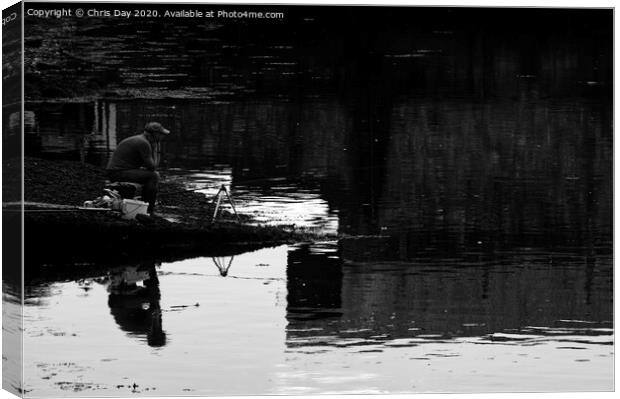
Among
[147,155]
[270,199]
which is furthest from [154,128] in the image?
[270,199]

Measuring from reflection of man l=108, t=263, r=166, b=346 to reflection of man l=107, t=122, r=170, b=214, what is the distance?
0.62m

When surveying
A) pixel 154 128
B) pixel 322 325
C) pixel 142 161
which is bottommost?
pixel 322 325

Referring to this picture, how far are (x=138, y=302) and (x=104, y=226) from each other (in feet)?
2.57

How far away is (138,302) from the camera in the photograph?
19.2m

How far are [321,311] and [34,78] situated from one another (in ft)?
10.1

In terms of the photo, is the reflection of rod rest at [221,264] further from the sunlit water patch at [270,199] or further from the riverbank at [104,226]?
the sunlit water patch at [270,199]

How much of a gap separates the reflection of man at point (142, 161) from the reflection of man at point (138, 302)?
0.62m

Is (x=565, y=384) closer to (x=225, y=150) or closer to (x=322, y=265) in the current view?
(x=322, y=265)

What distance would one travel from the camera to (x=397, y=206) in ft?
65.5

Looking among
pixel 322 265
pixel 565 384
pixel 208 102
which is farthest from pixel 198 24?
pixel 565 384

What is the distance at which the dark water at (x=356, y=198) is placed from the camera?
1891 centimetres

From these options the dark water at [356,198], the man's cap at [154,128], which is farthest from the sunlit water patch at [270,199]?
the man's cap at [154,128]

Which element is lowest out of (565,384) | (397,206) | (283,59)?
(565,384)

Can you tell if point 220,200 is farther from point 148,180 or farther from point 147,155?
point 147,155
